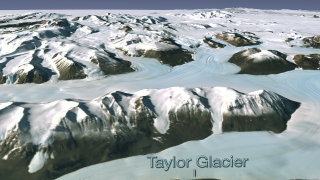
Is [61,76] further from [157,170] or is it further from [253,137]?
[253,137]

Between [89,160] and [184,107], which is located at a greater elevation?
[184,107]

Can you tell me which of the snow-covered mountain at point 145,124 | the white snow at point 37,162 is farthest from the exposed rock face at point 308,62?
the white snow at point 37,162

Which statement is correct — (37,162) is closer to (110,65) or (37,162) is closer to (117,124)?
(117,124)

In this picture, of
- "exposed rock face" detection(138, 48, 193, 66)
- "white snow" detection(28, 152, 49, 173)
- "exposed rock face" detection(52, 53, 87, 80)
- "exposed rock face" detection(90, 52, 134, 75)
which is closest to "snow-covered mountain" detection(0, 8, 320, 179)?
"white snow" detection(28, 152, 49, 173)

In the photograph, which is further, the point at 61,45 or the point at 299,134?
the point at 61,45

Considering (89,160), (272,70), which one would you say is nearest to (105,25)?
(272,70)

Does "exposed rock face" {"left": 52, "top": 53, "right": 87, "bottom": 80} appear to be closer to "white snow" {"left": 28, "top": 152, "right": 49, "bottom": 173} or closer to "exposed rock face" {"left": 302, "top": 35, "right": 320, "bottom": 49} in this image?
"white snow" {"left": 28, "top": 152, "right": 49, "bottom": 173}
